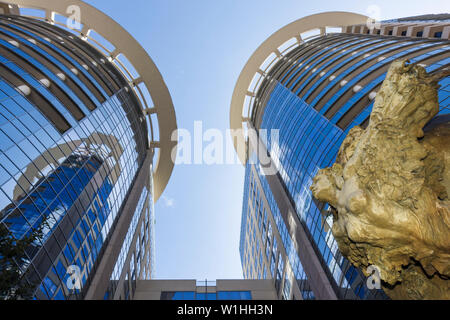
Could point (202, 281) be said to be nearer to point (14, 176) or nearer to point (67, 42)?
point (14, 176)

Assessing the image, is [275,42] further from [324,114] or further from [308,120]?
[324,114]

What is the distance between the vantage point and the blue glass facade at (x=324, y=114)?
2097 centimetres

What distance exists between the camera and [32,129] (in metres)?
17.1

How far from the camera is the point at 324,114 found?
28109 millimetres

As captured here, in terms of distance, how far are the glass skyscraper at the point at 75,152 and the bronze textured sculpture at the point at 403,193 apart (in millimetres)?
9075

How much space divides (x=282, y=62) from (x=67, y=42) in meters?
36.2

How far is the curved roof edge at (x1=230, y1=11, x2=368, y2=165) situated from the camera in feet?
164

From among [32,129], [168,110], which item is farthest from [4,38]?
[168,110]

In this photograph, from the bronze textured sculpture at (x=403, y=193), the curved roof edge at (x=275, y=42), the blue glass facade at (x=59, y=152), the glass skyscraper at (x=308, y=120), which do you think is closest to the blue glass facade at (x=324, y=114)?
the glass skyscraper at (x=308, y=120)

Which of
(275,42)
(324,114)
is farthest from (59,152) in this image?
(275,42)

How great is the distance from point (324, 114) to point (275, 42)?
29.1 metres

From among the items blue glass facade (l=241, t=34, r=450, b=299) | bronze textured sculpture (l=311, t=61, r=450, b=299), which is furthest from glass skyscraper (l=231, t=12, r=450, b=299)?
bronze textured sculpture (l=311, t=61, r=450, b=299)
